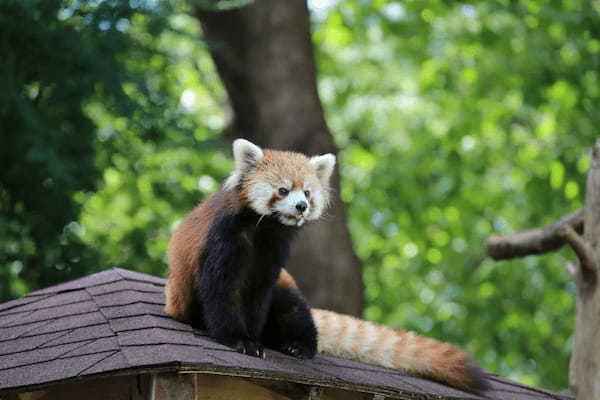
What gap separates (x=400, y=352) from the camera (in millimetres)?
5008

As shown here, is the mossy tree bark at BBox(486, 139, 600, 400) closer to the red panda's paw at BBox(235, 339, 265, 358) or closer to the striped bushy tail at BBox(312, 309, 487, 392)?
the striped bushy tail at BBox(312, 309, 487, 392)

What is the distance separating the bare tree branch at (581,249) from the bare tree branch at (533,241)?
0.13m

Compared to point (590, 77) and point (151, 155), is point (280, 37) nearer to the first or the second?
point (151, 155)

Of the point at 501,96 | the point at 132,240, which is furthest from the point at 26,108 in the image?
the point at 501,96

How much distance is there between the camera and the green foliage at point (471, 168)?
10820mm

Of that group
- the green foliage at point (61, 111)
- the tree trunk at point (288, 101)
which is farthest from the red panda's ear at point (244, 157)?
the tree trunk at point (288, 101)

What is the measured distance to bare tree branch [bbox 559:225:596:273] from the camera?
17.3 feet

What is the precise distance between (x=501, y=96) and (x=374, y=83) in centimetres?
230

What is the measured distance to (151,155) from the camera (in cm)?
898

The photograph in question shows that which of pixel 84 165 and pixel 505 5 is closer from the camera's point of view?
pixel 84 165

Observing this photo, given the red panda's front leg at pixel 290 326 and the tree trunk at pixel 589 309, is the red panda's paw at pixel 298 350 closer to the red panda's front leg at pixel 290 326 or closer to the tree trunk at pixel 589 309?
the red panda's front leg at pixel 290 326

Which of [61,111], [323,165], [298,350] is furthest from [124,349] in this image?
[61,111]

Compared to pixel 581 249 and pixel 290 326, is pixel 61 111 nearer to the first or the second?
pixel 290 326

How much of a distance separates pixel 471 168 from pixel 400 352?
705cm
